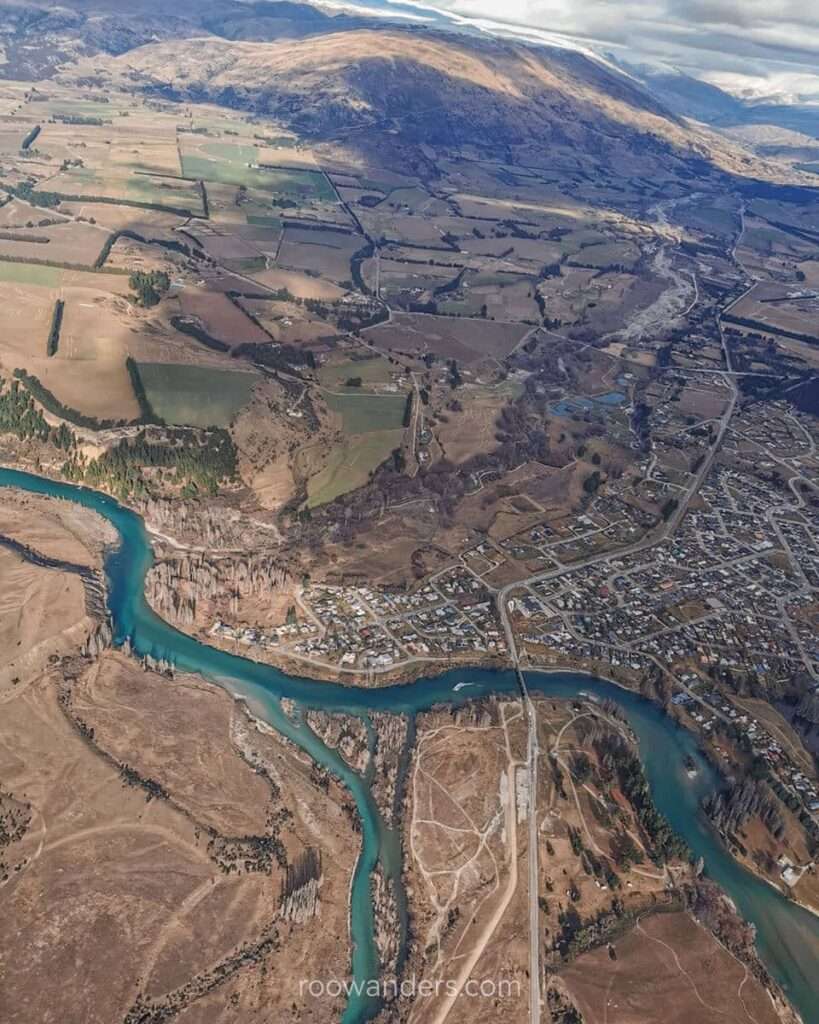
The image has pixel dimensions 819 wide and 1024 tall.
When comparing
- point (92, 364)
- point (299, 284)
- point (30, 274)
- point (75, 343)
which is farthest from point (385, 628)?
point (299, 284)

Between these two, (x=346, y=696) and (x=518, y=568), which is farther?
(x=518, y=568)

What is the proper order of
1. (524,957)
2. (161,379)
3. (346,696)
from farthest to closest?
(161,379), (346,696), (524,957)

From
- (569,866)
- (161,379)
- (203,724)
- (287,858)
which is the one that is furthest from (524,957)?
(161,379)

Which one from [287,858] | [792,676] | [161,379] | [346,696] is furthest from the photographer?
[161,379]

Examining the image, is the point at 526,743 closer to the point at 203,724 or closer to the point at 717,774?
the point at 717,774

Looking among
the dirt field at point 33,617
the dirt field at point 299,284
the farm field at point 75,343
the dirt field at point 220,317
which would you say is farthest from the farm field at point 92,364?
the dirt field at point 299,284

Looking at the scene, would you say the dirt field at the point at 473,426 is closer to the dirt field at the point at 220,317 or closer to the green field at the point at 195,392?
the green field at the point at 195,392

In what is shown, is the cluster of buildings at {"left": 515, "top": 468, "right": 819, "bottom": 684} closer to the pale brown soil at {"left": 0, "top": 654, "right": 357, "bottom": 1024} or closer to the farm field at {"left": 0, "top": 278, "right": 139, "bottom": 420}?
the pale brown soil at {"left": 0, "top": 654, "right": 357, "bottom": 1024}
